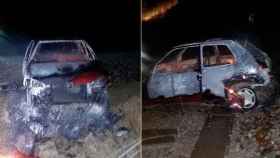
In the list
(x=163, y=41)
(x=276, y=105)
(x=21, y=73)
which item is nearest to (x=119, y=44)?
(x=163, y=41)

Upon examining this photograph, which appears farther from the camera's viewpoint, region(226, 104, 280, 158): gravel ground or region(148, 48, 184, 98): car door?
region(148, 48, 184, 98): car door

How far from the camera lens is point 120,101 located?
2.90 m

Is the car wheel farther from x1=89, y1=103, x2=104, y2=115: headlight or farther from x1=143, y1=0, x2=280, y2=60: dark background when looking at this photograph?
x1=89, y1=103, x2=104, y2=115: headlight

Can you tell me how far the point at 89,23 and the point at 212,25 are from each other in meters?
0.85

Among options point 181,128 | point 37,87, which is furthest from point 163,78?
point 37,87

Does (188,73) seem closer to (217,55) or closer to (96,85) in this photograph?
(217,55)

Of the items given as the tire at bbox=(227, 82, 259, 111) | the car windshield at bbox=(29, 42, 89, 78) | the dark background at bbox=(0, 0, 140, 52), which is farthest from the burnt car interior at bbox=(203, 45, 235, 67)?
the car windshield at bbox=(29, 42, 89, 78)

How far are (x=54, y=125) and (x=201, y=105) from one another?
1.03 m

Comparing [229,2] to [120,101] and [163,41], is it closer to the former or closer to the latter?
[163,41]

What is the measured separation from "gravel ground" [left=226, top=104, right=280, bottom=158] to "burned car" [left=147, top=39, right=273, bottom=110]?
84 mm

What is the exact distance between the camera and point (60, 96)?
288cm

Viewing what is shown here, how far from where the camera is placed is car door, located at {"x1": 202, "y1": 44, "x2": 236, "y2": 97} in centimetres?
282

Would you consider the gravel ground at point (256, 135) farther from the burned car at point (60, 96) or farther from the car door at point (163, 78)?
the burned car at point (60, 96)

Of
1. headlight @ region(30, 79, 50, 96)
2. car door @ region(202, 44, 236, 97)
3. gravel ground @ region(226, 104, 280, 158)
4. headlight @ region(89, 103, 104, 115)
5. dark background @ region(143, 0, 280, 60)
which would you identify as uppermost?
dark background @ region(143, 0, 280, 60)
